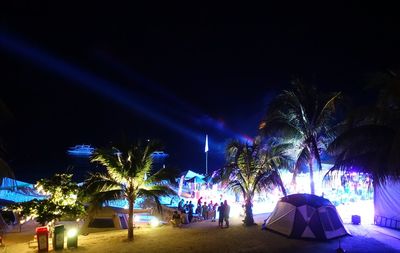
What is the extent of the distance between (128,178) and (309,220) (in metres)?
7.61

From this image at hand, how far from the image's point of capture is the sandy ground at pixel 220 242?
1462 centimetres

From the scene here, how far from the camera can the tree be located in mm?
17062

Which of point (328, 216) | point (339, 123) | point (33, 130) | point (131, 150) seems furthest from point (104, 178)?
point (33, 130)

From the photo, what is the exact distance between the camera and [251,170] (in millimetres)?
20594

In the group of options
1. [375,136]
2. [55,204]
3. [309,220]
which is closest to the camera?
[375,136]

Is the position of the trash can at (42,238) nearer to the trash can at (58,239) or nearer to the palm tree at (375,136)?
the trash can at (58,239)

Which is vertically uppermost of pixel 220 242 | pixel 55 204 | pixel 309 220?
pixel 55 204

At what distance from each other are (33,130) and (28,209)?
109 metres

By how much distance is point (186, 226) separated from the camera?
21141 mm

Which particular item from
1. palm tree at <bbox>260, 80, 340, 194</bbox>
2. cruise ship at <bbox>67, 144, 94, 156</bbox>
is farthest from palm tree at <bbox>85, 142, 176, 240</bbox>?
cruise ship at <bbox>67, 144, 94, 156</bbox>

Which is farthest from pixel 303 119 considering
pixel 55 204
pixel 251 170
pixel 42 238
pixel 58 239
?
pixel 42 238

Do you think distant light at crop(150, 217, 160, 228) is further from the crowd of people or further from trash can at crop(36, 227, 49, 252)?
trash can at crop(36, 227, 49, 252)

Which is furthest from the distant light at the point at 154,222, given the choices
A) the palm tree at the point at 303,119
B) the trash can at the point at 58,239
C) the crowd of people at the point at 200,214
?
the palm tree at the point at 303,119

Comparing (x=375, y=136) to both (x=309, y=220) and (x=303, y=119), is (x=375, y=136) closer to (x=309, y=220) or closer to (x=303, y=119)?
(x=309, y=220)
